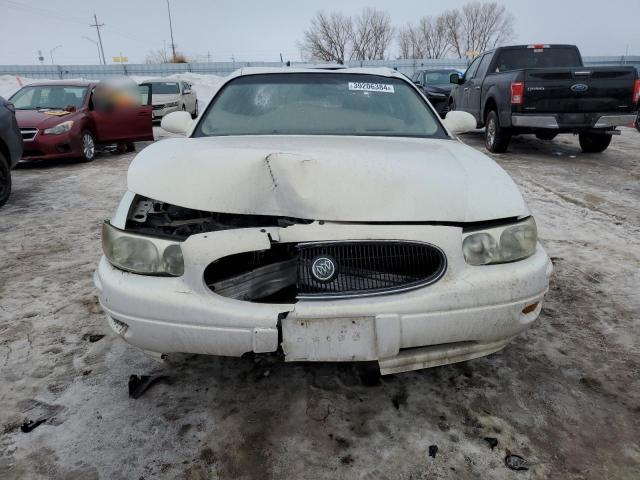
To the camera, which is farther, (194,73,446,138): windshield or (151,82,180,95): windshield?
(151,82,180,95): windshield

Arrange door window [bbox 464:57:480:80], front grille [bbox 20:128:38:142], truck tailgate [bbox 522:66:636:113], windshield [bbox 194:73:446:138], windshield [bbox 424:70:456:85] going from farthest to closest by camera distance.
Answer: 1. windshield [bbox 424:70:456:85]
2. door window [bbox 464:57:480:80]
3. front grille [bbox 20:128:38:142]
4. truck tailgate [bbox 522:66:636:113]
5. windshield [bbox 194:73:446:138]

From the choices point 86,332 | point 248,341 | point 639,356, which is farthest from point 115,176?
point 639,356

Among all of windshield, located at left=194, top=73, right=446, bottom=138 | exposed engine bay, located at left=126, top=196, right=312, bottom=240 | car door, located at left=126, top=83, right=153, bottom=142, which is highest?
windshield, located at left=194, top=73, right=446, bottom=138

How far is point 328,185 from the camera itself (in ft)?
6.22

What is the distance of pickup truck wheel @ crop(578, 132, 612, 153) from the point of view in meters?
8.83

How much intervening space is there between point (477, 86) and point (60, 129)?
799 centimetres

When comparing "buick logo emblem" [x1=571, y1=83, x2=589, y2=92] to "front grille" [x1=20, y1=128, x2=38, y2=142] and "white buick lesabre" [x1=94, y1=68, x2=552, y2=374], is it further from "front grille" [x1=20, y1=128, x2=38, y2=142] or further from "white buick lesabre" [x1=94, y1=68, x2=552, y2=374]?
"front grille" [x1=20, y1=128, x2=38, y2=142]

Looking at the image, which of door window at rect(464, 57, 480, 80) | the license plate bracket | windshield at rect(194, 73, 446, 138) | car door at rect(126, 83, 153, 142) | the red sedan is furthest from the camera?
door window at rect(464, 57, 480, 80)

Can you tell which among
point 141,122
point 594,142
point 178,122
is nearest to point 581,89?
point 594,142

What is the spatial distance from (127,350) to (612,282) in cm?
328

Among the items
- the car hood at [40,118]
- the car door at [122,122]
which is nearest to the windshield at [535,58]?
the car door at [122,122]

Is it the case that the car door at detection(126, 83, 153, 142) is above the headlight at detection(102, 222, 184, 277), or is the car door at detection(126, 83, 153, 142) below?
below

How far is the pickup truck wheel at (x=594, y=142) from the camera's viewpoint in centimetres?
883

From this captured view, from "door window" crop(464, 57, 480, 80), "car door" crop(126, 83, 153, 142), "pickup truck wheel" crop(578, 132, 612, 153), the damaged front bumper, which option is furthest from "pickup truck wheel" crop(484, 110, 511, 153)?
the damaged front bumper
